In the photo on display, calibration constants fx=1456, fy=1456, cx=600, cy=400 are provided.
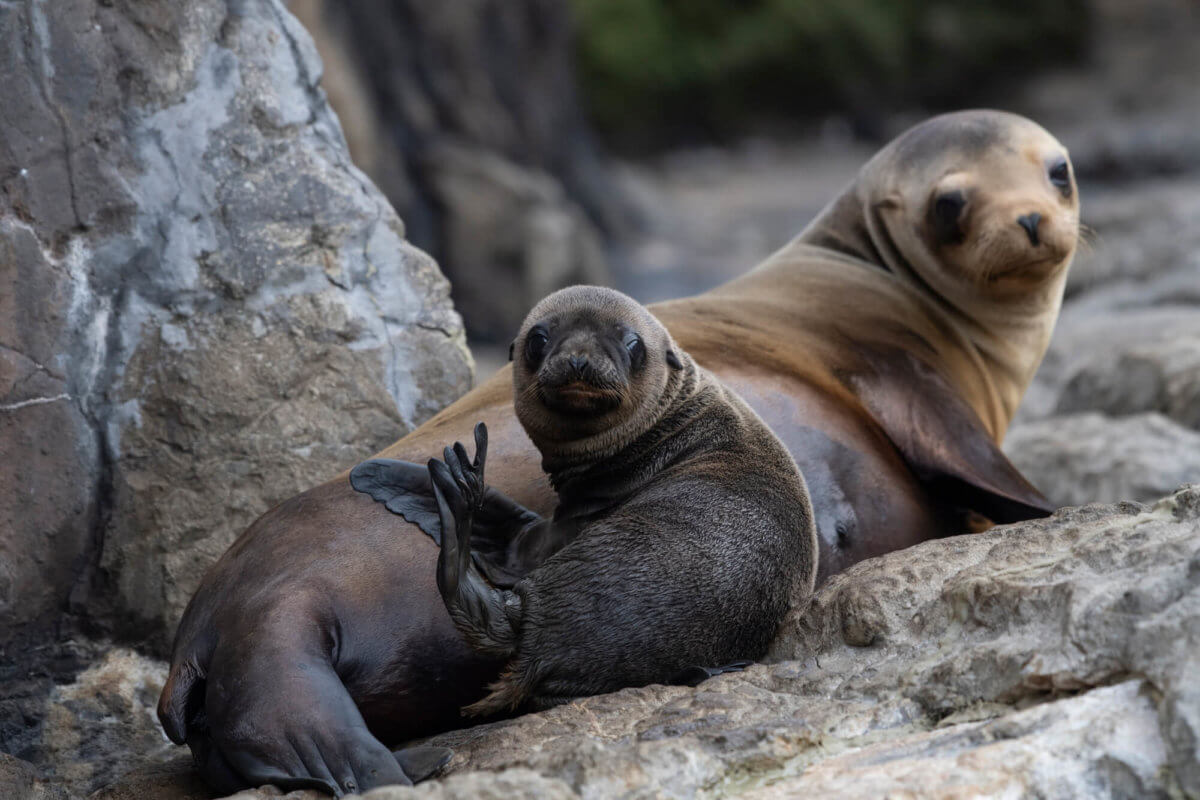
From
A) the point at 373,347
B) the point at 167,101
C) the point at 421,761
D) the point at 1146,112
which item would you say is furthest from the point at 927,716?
the point at 1146,112

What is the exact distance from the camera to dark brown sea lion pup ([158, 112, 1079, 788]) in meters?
3.15

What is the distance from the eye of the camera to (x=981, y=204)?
16.1 feet

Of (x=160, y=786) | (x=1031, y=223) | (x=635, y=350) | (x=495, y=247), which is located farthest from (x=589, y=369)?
(x=495, y=247)

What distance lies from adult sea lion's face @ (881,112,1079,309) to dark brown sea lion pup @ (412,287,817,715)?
1.67 m

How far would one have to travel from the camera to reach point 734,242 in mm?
17047

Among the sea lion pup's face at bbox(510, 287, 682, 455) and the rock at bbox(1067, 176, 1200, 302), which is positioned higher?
the sea lion pup's face at bbox(510, 287, 682, 455)

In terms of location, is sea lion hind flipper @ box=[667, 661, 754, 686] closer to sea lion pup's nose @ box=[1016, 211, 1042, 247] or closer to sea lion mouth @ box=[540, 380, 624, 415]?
sea lion mouth @ box=[540, 380, 624, 415]

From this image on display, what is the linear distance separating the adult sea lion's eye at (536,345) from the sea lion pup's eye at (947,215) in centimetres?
211

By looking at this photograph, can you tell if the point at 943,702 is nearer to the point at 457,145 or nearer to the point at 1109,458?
the point at 1109,458

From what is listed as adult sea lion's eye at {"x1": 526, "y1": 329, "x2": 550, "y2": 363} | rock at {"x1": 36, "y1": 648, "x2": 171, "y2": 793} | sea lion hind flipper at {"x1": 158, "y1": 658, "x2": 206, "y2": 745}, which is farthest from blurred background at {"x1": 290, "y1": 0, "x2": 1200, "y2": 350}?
sea lion hind flipper at {"x1": 158, "y1": 658, "x2": 206, "y2": 745}

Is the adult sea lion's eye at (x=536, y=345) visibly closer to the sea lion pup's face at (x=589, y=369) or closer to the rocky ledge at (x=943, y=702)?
the sea lion pup's face at (x=589, y=369)

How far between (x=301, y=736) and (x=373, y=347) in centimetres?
172

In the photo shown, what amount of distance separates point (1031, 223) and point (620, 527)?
2219 mm

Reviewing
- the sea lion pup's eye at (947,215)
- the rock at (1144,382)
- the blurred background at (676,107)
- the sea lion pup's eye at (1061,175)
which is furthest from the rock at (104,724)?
the blurred background at (676,107)
